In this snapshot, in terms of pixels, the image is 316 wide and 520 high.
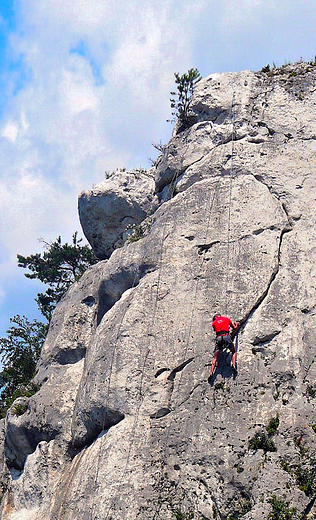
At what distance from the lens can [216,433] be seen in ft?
52.6

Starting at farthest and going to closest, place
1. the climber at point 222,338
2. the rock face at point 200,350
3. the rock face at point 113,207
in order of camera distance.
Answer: the rock face at point 113,207
the climber at point 222,338
the rock face at point 200,350

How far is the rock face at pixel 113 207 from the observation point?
26.2m

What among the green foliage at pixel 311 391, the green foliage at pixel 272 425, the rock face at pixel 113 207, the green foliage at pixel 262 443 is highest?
the rock face at pixel 113 207

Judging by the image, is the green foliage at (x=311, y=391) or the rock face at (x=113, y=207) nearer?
the green foliage at (x=311, y=391)

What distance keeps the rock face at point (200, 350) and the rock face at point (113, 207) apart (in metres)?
2.55

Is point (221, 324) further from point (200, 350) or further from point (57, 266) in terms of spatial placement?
point (57, 266)

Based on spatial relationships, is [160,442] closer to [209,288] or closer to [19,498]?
[209,288]

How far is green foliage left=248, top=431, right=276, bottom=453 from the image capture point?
15.4m

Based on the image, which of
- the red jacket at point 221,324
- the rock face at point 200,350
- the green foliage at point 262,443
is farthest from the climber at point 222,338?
the green foliage at point 262,443

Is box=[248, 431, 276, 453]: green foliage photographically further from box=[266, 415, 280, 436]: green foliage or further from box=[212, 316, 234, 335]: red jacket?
box=[212, 316, 234, 335]: red jacket

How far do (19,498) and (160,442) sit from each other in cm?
581

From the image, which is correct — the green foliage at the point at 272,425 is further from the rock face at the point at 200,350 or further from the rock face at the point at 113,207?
the rock face at the point at 113,207

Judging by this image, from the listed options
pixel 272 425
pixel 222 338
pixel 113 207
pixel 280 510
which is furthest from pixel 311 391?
pixel 113 207

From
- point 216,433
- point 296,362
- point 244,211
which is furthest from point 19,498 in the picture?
point 244,211
